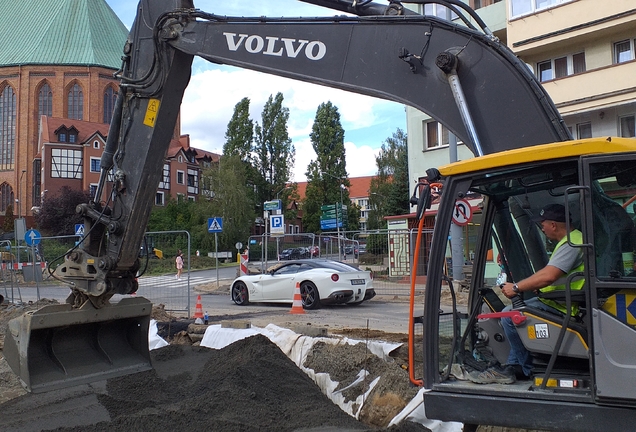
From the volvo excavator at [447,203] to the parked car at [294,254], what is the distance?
45.1 ft

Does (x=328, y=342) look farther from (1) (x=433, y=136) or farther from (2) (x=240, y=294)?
(1) (x=433, y=136)

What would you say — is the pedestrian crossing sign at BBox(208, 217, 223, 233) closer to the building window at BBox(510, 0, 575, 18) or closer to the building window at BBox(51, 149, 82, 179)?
the building window at BBox(510, 0, 575, 18)

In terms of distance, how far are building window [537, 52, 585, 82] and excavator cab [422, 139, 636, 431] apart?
20.8 meters

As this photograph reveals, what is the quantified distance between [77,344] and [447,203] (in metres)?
4.86

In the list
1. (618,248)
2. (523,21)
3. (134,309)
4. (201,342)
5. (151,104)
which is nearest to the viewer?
(618,248)

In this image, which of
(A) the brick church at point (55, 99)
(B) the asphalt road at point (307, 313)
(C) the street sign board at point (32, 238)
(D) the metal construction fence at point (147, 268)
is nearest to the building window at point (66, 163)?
(A) the brick church at point (55, 99)

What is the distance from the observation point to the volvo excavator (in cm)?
334

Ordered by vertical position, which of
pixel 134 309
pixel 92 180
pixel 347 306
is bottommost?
pixel 347 306

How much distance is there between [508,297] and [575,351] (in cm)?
55

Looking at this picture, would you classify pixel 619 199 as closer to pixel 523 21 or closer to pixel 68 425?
pixel 68 425

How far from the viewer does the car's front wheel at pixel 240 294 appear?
54.6ft

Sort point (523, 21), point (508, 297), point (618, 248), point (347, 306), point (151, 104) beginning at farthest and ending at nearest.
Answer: point (523, 21)
point (347, 306)
point (151, 104)
point (508, 297)
point (618, 248)

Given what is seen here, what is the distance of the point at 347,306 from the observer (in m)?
15.8

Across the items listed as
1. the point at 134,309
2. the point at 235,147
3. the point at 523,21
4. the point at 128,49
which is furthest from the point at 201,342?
the point at 235,147
